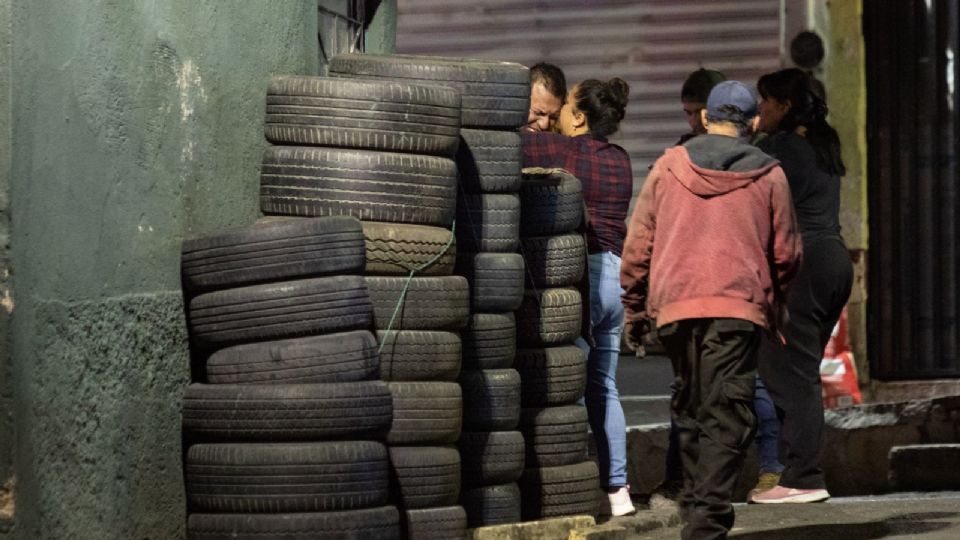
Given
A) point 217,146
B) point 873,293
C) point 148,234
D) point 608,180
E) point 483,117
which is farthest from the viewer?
point 873,293

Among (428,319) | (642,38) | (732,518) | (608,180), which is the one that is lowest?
(732,518)

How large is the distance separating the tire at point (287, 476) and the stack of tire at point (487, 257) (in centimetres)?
111

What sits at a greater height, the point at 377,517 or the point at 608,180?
the point at 608,180

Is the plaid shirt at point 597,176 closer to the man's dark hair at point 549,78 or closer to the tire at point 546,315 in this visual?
the man's dark hair at point 549,78

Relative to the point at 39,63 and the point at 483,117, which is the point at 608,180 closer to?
the point at 483,117

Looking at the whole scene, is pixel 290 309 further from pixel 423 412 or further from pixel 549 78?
pixel 549 78

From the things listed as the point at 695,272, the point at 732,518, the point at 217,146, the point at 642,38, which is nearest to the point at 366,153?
the point at 217,146

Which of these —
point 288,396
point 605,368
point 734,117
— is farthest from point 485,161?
point 288,396

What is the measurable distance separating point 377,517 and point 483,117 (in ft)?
6.38

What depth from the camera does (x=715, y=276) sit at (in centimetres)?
752

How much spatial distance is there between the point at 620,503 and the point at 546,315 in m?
1.11

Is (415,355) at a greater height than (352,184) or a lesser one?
lesser

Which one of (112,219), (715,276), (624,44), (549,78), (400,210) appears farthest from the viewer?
(624,44)

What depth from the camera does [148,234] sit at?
23.7 feet
